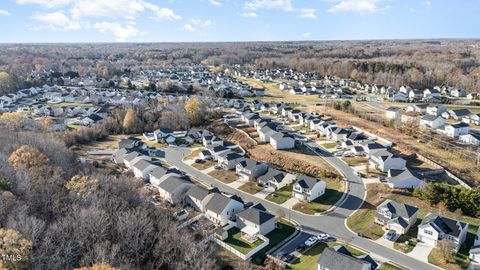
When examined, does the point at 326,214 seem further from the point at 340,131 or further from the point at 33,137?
the point at 33,137

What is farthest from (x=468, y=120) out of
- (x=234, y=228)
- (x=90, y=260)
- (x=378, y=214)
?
(x=90, y=260)

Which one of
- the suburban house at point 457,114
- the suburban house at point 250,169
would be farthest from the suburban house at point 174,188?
the suburban house at point 457,114

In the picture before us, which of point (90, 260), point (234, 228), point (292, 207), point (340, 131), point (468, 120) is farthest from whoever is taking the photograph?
point (468, 120)

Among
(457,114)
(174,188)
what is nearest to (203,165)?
(174,188)

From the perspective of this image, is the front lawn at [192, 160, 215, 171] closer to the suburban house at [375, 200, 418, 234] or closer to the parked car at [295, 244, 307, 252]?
the parked car at [295, 244, 307, 252]

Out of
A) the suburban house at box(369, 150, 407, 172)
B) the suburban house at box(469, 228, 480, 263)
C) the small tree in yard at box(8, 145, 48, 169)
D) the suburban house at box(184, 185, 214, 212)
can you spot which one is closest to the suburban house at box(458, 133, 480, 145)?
the suburban house at box(369, 150, 407, 172)

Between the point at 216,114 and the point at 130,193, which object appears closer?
the point at 130,193

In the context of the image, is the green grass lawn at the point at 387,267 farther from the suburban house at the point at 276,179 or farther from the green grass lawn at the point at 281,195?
the suburban house at the point at 276,179
